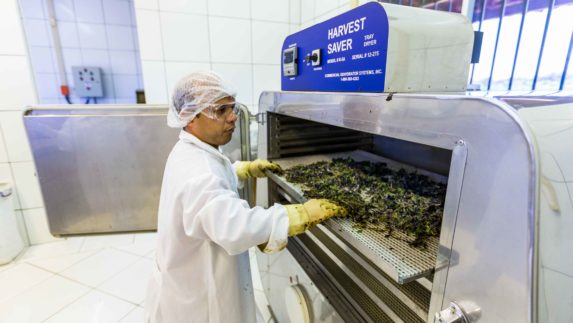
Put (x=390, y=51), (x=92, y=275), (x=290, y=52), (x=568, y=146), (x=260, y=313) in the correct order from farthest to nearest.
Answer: (x=92, y=275)
(x=260, y=313)
(x=290, y=52)
(x=390, y=51)
(x=568, y=146)

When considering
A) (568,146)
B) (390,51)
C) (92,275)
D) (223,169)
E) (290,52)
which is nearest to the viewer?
(568,146)

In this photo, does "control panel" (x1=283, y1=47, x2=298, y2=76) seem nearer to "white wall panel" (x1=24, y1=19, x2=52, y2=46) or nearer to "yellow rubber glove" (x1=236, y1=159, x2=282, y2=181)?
"yellow rubber glove" (x1=236, y1=159, x2=282, y2=181)

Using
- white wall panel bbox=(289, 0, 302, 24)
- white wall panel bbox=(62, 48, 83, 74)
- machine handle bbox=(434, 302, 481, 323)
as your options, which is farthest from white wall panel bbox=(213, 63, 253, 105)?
machine handle bbox=(434, 302, 481, 323)

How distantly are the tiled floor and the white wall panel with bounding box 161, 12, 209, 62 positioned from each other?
1429 millimetres

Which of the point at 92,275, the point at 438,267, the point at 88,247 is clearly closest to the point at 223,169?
the point at 438,267

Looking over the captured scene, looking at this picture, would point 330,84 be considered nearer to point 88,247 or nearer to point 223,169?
point 223,169

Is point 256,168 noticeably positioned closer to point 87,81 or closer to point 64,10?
point 87,81

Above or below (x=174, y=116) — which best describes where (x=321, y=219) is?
below

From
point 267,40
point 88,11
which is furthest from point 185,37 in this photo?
point 88,11

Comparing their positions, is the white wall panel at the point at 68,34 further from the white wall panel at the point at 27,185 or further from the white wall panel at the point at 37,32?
the white wall panel at the point at 27,185

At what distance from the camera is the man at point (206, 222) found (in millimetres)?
769

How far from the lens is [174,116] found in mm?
979

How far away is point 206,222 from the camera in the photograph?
757mm

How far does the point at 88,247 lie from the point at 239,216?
203cm
